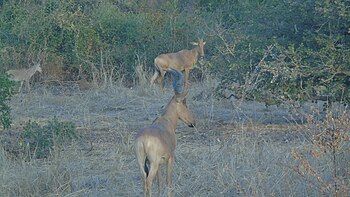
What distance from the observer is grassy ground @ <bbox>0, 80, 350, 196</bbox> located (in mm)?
7477

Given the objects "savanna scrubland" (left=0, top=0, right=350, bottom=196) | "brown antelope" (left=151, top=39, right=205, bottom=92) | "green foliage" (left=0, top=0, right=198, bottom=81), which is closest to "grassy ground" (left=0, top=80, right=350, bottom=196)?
"savanna scrubland" (left=0, top=0, right=350, bottom=196)

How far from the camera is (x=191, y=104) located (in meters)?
14.7

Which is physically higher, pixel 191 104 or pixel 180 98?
pixel 180 98

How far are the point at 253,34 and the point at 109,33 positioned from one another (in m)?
10.4

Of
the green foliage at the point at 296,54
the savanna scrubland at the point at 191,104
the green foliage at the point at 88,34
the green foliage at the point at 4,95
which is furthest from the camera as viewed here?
the green foliage at the point at 88,34

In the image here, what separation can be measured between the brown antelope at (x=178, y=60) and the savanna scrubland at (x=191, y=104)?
496 mm

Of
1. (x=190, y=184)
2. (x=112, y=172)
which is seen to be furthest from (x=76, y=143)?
(x=190, y=184)

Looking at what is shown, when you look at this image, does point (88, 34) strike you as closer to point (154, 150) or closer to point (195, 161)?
point (195, 161)

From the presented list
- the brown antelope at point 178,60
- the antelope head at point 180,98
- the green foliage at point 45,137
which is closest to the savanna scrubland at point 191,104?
the green foliage at point 45,137

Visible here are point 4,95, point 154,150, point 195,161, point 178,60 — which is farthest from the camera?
point 178,60

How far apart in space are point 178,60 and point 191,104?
20.6ft

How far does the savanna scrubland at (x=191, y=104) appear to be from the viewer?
25.5ft

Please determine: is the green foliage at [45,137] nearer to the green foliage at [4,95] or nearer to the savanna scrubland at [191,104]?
the savanna scrubland at [191,104]

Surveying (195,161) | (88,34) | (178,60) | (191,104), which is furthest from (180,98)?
(88,34)
